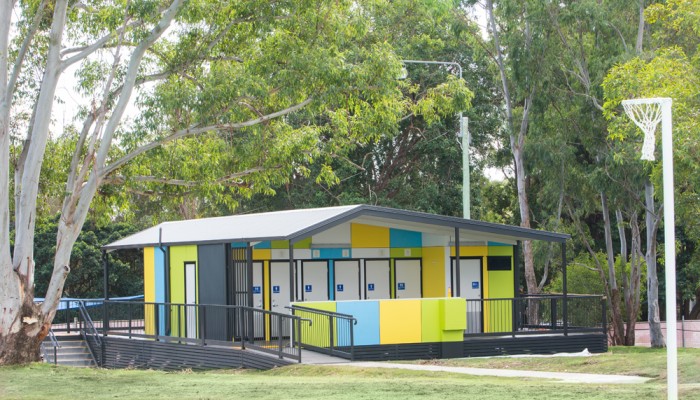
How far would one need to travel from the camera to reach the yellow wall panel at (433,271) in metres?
28.0

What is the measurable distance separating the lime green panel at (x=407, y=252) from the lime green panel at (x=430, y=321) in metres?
4.93

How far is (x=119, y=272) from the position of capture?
155 ft

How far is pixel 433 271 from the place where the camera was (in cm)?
2823

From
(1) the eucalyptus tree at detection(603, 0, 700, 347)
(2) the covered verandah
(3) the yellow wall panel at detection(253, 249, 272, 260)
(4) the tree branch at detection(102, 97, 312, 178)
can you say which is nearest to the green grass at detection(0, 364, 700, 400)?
(2) the covered verandah

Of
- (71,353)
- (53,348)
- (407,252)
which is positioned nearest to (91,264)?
(71,353)

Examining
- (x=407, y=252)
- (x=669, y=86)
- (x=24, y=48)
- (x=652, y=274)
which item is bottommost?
(x=652, y=274)

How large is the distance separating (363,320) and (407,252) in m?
6.23

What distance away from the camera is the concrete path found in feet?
57.7

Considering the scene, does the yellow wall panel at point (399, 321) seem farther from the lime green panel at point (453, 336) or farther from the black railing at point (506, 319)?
the black railing at point (506, 319)

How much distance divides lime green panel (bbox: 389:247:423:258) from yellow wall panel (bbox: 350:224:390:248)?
0.35m

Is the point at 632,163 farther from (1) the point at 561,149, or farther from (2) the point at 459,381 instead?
(2) the point at 459,381

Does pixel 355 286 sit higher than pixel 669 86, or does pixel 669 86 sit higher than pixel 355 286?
pixel 669 86

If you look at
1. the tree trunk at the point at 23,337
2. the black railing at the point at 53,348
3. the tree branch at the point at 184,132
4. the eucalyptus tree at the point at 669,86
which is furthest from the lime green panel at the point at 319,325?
the eucalyptus tree at the point at 669,86

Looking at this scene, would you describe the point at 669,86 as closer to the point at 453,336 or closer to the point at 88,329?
the point at 453,336
